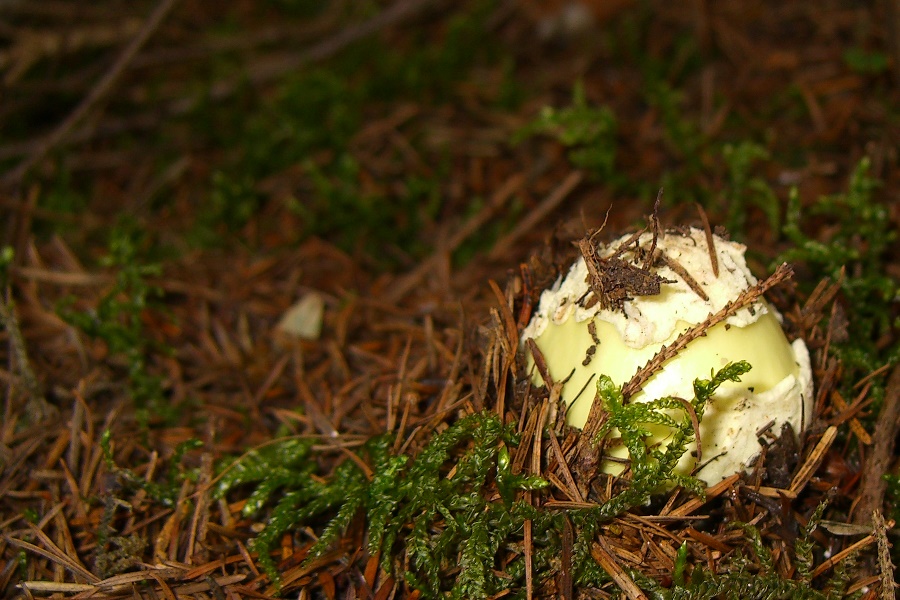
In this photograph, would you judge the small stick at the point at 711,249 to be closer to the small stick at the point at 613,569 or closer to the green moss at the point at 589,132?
the small stick at the point at 613,569

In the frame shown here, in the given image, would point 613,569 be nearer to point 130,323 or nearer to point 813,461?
point 813,461

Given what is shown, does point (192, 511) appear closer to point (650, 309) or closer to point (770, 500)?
point (650, 309)

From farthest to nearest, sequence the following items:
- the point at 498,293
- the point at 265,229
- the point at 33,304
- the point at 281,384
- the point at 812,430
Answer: the point at 265,229 → the point at 33,304 → the point at 281,384 → the point at 498,293 → the point at 812,430

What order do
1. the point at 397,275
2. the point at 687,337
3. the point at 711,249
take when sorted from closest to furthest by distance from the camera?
1. the point at 687,337
2. the point at 711,249
3. the point at 397,275

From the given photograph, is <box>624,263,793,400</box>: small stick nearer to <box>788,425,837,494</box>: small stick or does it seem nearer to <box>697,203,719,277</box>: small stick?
<box>697,203,719,277</box>: small stick

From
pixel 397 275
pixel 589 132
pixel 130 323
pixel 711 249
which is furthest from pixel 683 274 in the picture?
pixel 130 323

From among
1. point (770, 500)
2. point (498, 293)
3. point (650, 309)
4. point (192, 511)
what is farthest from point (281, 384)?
point (770, 500)
